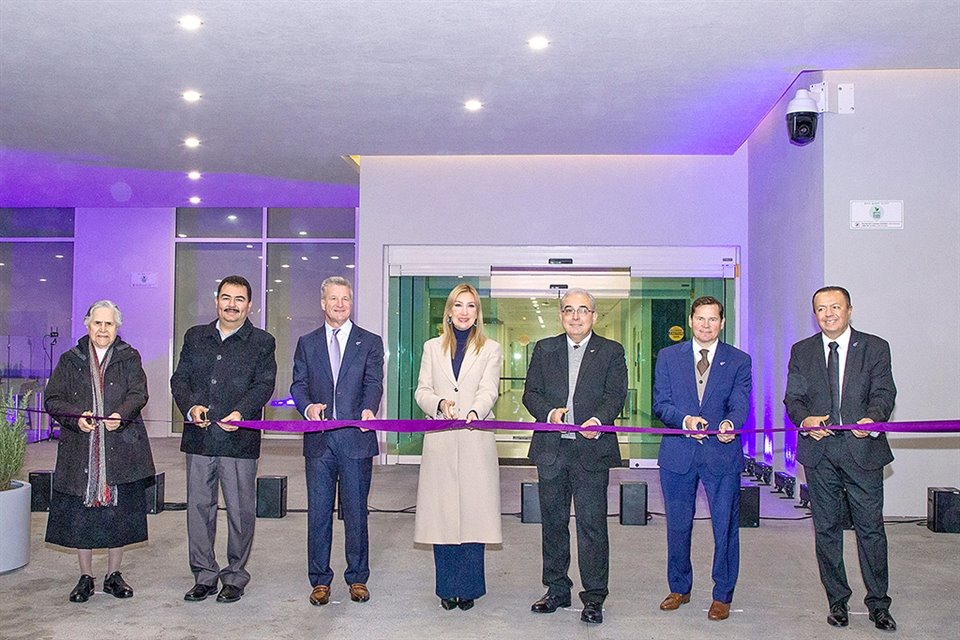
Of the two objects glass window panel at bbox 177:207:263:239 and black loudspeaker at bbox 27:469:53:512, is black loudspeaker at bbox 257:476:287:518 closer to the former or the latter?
black loudspeaker at bbox 27:469:53:512

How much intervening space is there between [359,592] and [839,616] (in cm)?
256

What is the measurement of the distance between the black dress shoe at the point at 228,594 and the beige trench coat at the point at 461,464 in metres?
1.14

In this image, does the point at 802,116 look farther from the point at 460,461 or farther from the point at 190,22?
the point at 190,22

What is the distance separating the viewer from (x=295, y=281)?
15.8 meters

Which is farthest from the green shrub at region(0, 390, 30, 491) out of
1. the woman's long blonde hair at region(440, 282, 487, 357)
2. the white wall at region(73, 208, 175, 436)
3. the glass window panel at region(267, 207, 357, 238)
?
the glass window panel at region(267, 207, 357, 238)

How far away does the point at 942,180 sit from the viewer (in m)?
7.97

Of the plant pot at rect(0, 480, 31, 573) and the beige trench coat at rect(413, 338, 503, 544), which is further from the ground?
the beige trench coat at rect(413, 338, 503, 544)

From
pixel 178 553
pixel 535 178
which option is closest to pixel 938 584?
pixel 178 553

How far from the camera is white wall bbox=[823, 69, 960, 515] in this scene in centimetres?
796

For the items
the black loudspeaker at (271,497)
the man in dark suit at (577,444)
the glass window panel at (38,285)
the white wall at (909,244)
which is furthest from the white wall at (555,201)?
the glass window panel at (38,285)

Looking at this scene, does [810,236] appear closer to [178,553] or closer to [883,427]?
[883,427]

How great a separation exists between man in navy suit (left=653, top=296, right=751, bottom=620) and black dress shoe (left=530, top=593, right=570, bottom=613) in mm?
550

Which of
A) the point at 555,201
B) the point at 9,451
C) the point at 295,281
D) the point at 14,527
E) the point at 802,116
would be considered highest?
the point at 802,116

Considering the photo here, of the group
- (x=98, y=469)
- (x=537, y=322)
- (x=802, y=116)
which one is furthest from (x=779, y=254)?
(x=98, y=469)
